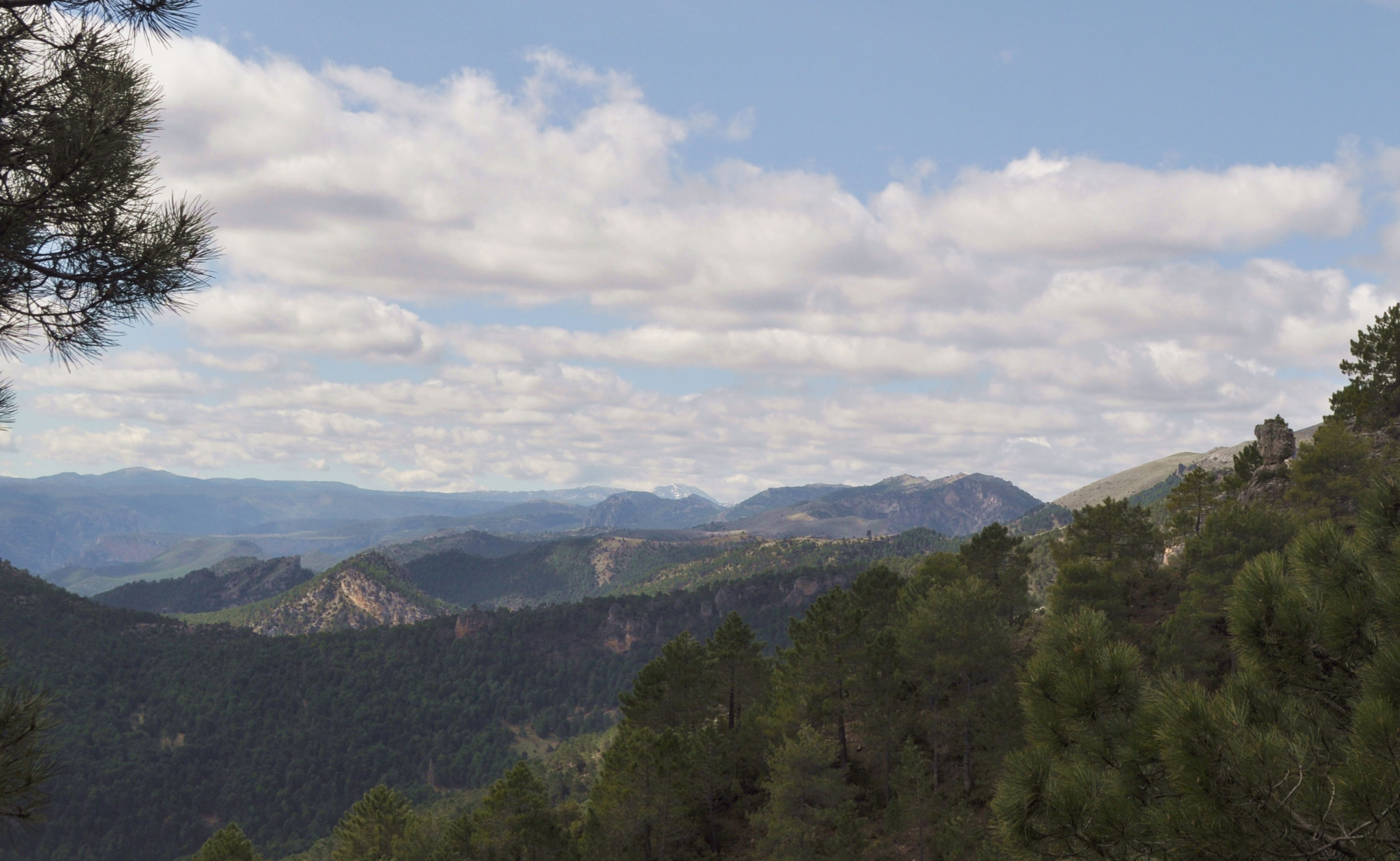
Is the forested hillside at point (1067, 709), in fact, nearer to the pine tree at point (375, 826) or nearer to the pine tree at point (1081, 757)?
the pine tree at point (1081, 757)

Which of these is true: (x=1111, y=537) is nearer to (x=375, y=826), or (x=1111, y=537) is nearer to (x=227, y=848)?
(x=375, y=826)

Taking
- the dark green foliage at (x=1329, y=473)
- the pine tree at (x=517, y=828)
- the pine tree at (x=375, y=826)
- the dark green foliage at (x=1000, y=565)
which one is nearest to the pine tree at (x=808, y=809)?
the pine tree at (x=517, y=828)

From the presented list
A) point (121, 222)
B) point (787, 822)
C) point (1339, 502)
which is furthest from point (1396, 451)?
point (121, 222)

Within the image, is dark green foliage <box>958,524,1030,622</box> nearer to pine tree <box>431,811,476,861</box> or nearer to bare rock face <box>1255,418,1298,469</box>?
bare rock face <box>1255,418,1298,469</box>

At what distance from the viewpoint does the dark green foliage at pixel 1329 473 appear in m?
56.3

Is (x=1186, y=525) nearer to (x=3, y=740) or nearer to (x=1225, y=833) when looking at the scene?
(x=1225, y=833)

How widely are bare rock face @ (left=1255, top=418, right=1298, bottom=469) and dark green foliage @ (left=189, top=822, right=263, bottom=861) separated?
8703 cm

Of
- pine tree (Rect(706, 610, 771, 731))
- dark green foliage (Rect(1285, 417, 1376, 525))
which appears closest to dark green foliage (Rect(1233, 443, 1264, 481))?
dark green foliage (Rect(1285, 417, 1376, 525))

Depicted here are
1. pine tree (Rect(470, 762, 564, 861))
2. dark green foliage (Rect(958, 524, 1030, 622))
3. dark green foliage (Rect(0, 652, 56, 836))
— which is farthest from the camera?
dark green foliage (Rect(958, 524, 1030, 622))

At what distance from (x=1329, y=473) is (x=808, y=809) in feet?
149

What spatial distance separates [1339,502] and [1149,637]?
2327cm

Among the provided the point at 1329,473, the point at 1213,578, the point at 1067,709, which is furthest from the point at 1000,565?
the point at 1067,709

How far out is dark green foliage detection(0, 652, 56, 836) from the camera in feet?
29.3

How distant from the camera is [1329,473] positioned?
191ft
